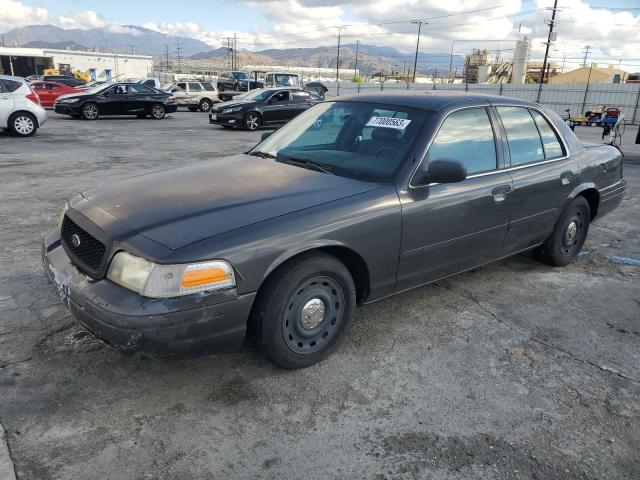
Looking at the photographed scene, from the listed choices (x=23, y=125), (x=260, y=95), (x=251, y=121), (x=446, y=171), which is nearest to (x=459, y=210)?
(x=446, y=171)

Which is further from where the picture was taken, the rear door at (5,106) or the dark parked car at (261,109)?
the dark parked car at (261,109)

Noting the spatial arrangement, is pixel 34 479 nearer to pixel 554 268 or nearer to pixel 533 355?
pixel 533 355

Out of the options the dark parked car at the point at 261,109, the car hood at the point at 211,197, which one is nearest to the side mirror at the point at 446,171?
the car hood at the point at 211,197

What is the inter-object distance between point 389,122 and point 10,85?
40.4ft

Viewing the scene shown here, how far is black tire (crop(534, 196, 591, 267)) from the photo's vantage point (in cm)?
454

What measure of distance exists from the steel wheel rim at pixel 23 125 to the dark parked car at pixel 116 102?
6.11 m

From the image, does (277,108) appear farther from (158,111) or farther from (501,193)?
(501,193)

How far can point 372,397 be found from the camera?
9.05 feet

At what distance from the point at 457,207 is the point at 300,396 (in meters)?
1.67

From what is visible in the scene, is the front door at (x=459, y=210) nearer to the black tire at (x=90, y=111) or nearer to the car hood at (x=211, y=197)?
the car hood at (x=211, y=197)

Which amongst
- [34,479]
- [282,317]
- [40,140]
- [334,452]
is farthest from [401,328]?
[40,140]

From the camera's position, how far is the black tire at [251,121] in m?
17.3

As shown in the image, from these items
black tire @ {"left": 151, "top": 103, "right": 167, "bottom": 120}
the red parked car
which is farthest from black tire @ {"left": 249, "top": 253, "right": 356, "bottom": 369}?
the red parked car

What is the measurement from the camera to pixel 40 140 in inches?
501
